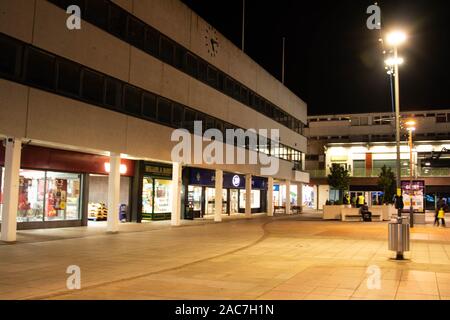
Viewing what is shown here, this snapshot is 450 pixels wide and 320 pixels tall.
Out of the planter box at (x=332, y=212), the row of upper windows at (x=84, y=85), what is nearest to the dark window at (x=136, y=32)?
the row of upper windows at (x=84, y=85)

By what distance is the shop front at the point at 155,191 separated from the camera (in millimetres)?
27750

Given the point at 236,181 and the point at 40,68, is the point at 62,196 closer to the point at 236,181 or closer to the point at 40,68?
the point at 40,68

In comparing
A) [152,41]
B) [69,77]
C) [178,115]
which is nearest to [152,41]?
[152,41]

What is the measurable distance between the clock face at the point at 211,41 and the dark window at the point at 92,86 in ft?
36.2

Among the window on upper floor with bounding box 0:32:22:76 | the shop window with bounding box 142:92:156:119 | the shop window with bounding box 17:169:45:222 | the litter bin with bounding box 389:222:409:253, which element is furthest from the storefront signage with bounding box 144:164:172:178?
the litter bin with bounding box 389:222:409:253

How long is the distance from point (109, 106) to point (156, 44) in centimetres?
547

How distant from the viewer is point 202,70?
96.6ft

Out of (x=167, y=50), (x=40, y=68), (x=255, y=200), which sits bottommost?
(x=255, y=200)

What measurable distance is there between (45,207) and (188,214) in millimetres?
11783

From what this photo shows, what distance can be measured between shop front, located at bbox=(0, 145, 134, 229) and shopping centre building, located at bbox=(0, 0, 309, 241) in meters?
0.05

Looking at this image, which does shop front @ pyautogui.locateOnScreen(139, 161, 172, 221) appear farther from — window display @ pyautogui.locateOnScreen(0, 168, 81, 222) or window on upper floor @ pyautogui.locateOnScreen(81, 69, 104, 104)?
window on upper floor @ pyautogui.locateOnScreen(81, 69, 104, 104)

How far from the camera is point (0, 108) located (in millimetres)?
15570
